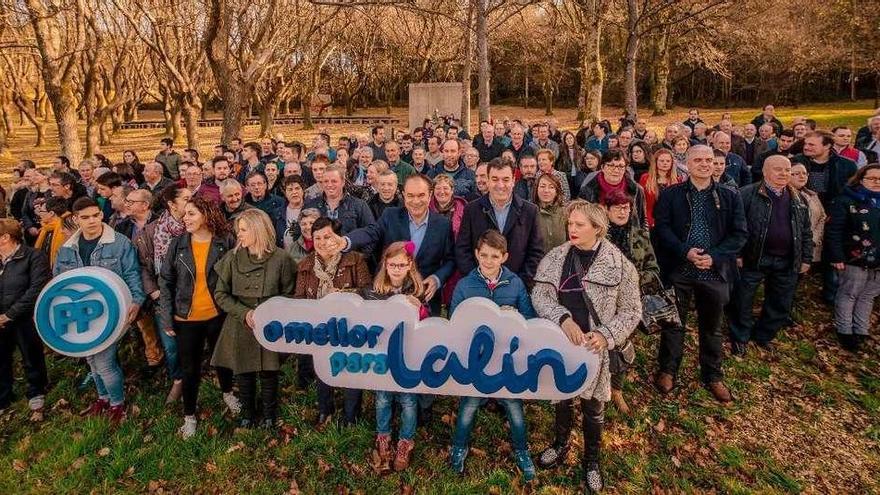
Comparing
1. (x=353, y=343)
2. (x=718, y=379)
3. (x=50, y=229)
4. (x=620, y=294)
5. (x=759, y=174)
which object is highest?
(x=759, y=174)

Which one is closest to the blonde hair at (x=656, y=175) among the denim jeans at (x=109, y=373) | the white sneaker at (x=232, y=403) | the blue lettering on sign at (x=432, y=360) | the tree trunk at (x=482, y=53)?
the blue lettering on sign at (x=432, y=360)

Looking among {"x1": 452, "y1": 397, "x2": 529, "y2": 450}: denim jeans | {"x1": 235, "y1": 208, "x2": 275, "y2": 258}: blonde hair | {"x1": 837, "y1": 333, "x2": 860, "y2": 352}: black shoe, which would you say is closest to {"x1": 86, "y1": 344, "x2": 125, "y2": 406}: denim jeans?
{"x1": 235, "y1": 208, "x2": 275, "y2": 258}: blonde hair

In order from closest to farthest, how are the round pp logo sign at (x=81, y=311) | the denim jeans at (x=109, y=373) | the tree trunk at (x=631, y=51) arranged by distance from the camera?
1. the round pp logo sign at (x=81, y=311)
2. the denim jeans at (x=109, y=373)
3. the tree trunk at (x=631, y=51)

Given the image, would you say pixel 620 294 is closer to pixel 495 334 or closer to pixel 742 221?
pixel 495 334

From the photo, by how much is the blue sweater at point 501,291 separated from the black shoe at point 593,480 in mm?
1383

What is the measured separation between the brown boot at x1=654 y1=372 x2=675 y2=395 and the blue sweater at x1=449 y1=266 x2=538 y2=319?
2.27m

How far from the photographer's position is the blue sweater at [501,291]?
13.5ft

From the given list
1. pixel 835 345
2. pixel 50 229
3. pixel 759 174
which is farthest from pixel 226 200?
pixel 759 174

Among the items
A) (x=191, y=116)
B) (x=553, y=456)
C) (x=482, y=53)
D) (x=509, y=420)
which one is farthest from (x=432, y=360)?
(x=191, y=116)

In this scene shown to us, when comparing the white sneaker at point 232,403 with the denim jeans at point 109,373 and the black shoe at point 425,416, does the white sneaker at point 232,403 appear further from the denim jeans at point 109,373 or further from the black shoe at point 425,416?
the black shoe at point 425,416

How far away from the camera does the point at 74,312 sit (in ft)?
15.7

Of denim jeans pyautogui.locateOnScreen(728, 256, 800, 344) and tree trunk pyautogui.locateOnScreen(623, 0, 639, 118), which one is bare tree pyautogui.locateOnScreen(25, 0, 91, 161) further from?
denim jeans pyautogui.locateOnScreen(728, 256, 800, 344)

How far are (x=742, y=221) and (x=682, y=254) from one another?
65cm

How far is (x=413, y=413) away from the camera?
14.5 ft
